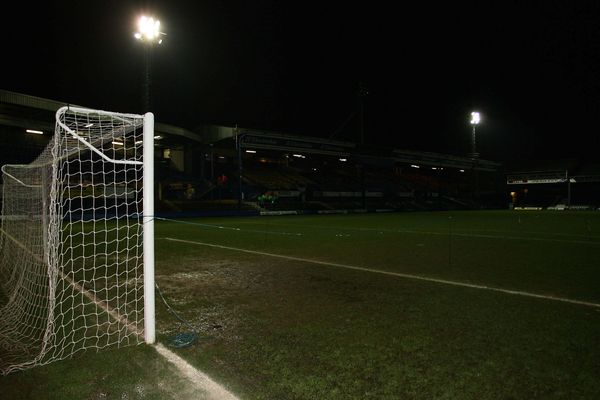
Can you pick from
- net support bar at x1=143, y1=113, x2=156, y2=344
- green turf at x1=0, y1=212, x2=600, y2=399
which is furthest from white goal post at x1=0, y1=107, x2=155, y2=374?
green turf at x1=0, y1=212, x2=600, y2=399

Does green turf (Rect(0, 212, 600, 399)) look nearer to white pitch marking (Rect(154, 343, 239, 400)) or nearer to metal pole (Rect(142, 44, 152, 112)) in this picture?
white pitch marking (Rect(154, 343, 239, 400))

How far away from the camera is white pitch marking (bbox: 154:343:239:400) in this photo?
8.82 feet

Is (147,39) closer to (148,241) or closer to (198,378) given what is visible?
(148,241)

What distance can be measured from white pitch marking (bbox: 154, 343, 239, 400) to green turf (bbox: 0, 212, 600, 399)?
0.28 feet

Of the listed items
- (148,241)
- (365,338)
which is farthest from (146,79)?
(365,338)

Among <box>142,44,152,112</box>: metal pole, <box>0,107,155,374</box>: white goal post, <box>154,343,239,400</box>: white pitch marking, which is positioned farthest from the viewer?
<box>142,44,152,112</box>: metal pole

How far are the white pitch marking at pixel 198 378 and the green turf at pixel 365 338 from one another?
0.09m

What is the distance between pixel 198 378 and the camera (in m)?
2.94

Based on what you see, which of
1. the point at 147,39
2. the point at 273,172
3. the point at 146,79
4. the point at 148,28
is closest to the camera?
the point at 146,79

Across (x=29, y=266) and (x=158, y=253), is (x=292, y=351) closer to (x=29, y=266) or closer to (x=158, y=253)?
(x=29, y=266)

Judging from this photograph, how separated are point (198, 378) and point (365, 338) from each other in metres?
1.69

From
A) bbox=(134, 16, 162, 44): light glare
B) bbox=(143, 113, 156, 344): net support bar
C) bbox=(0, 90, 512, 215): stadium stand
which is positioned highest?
bbox=(134, 16, 162, 44): light glare

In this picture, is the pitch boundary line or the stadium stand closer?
the pitch boundary line

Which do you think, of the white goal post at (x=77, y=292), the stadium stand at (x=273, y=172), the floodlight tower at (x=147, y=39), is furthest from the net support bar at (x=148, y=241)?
the stadium stand at (x=273, y=172)
